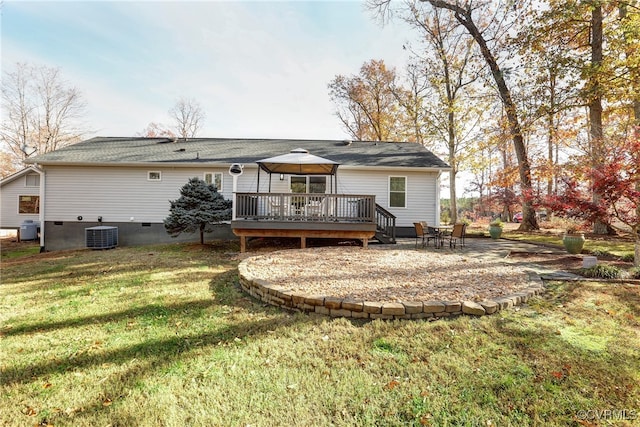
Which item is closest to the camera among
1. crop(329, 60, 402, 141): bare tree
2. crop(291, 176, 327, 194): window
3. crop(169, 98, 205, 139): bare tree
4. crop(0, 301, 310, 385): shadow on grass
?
crop(0, 301, 310, 385): shadow on grass

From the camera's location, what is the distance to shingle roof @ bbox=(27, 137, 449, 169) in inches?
447

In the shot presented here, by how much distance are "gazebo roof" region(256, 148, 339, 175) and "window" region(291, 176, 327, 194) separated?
106 cm

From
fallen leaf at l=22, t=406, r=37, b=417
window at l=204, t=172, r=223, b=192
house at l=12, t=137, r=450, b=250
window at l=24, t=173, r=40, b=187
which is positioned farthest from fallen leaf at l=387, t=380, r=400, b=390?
Answer: window at l=24, t=173, r=40, b=187

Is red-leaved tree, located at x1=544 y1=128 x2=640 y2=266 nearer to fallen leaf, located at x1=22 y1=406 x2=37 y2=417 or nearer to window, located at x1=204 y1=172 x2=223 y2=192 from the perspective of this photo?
fallen leaf, located at x1=22 y1=406 x2=37 y2=417

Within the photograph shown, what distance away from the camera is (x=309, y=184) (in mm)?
11898

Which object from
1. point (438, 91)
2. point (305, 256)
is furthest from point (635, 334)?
point (438, 91)

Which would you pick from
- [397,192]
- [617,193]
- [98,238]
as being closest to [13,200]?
[98,238]

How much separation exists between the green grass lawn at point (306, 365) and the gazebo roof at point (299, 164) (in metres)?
5.27

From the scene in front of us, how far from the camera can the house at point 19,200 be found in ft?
44.8

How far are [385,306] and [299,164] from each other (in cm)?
613

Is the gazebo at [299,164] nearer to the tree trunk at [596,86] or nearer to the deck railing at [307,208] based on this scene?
the deck railing at [307,208]

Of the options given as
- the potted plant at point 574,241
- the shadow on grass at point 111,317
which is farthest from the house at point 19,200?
the potted plant at point 574,241

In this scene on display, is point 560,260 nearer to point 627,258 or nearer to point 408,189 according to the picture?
point 627,258

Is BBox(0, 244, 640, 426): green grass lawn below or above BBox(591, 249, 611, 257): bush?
below
